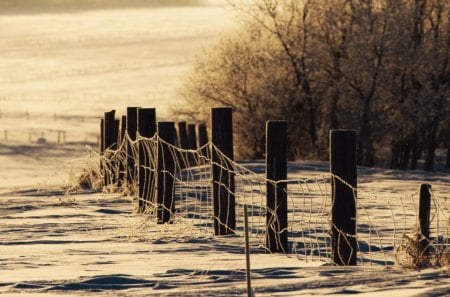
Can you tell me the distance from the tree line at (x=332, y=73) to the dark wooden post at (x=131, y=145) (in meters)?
13.5

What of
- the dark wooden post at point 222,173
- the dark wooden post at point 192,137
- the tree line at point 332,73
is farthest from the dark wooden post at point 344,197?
the tree line at point 332,73

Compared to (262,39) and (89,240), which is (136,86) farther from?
(89,240)

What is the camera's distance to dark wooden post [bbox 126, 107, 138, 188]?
58.0 feet

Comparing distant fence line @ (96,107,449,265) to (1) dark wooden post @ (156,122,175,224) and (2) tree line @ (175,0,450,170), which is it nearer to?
(1) dark wooden post @ (156,122,175,224)

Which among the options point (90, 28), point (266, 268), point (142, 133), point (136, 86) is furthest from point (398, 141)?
point (90, 28)

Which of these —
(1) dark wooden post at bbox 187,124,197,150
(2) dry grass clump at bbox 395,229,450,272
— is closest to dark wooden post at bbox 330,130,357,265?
(2) dry grass clump at bbox 395,229,450,272

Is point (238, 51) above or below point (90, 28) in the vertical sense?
below

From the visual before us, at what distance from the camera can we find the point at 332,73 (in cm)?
3231

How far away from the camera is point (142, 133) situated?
615 inches

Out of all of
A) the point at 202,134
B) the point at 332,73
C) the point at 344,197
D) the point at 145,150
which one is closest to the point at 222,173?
the point at 344,197

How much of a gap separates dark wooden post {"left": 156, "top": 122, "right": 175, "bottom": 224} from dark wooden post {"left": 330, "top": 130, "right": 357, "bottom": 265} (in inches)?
158

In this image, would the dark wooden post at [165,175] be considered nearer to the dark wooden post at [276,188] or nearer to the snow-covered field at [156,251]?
the snow-covered field at [156,251]

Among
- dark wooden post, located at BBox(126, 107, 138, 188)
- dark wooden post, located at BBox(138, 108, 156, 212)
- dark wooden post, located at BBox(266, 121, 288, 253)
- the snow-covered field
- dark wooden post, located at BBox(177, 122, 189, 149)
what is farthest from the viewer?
dark wooden post, located at BBox(177, 122, 189, 149)

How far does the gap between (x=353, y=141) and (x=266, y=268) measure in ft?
4.56
